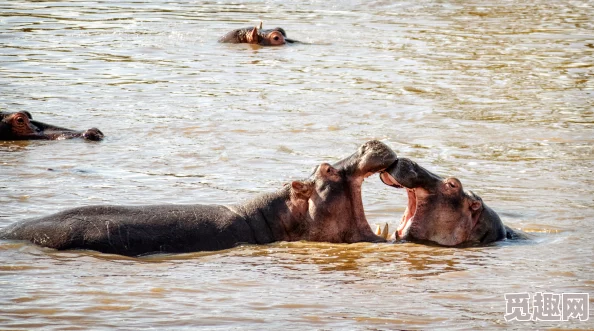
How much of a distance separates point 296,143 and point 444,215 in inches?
134

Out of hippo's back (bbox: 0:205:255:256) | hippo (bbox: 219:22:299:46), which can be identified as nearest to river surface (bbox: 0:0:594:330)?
hippo's back (bbox: 0:205:255:256)

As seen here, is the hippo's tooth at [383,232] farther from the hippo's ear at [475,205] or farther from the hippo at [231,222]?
the hippo's ear at [475,205]

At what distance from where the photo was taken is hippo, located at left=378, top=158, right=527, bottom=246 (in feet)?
22.9

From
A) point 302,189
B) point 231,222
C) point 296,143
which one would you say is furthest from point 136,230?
point 296,143

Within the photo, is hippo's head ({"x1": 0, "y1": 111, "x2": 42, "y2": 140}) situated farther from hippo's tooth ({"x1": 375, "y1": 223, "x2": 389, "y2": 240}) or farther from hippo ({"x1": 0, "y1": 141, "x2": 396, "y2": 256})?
hippo's tooth ({"x1": 375, "y1": 223, "x2": 389, "y2": 240})

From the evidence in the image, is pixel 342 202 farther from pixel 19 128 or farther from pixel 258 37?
pixel 258 37

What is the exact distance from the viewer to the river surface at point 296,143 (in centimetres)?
572

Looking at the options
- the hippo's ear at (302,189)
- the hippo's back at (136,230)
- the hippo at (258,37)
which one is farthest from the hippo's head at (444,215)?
the hippo at (258,37)

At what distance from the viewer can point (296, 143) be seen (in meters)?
10.2

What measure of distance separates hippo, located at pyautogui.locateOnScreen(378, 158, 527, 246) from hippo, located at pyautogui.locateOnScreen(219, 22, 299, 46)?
10.1 m

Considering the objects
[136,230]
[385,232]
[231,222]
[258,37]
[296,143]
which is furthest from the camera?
[258,37]

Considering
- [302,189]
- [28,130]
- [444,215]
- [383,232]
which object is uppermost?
[302,189]

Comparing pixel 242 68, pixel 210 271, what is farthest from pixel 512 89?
pixel 210 271

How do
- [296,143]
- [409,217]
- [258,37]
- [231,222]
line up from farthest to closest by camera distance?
[258,37], [296,143], [409,217], [231,222]
